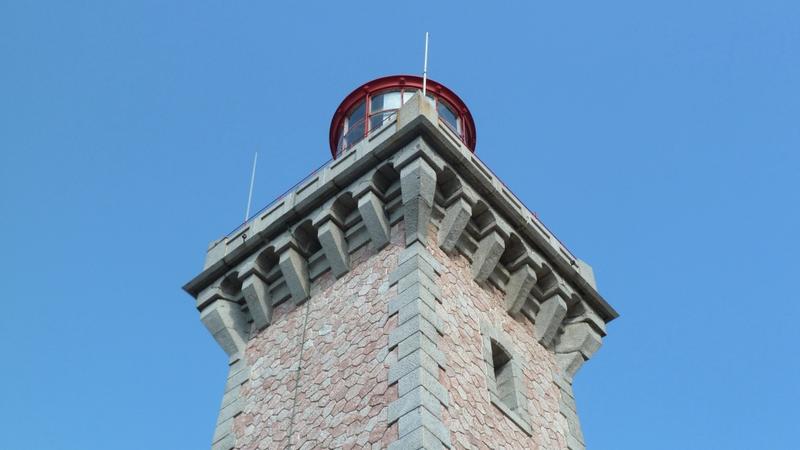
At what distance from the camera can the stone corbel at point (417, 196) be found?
47.2 ft

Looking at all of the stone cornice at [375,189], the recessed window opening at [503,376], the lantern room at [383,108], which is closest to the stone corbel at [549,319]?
the stone cornice at [375,189]

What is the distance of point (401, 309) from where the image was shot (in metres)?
13.5

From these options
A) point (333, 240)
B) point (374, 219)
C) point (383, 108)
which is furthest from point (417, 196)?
point (383, 108)

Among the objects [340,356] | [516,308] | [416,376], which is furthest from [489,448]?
[516,308]

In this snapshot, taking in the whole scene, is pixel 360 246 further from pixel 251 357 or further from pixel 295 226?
pixel 251 357

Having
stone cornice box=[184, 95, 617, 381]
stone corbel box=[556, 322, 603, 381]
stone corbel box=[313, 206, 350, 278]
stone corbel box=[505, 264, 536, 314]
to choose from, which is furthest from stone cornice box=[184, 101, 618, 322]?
stone corbel box=[556, 322, 603, 381]

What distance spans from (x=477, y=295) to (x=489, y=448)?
2.69 meters

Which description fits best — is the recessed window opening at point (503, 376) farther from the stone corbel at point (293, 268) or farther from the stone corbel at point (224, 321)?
the stone corbel at point (224, 321)

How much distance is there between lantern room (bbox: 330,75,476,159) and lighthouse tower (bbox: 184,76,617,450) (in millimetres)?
3077

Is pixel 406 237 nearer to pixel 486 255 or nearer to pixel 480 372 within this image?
pixel 486 255

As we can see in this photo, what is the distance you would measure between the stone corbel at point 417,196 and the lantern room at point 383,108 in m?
4.25

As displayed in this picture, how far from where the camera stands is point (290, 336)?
15.0 m

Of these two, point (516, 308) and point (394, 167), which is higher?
point (394, 167)

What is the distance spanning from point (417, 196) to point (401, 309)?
66.3 inches
